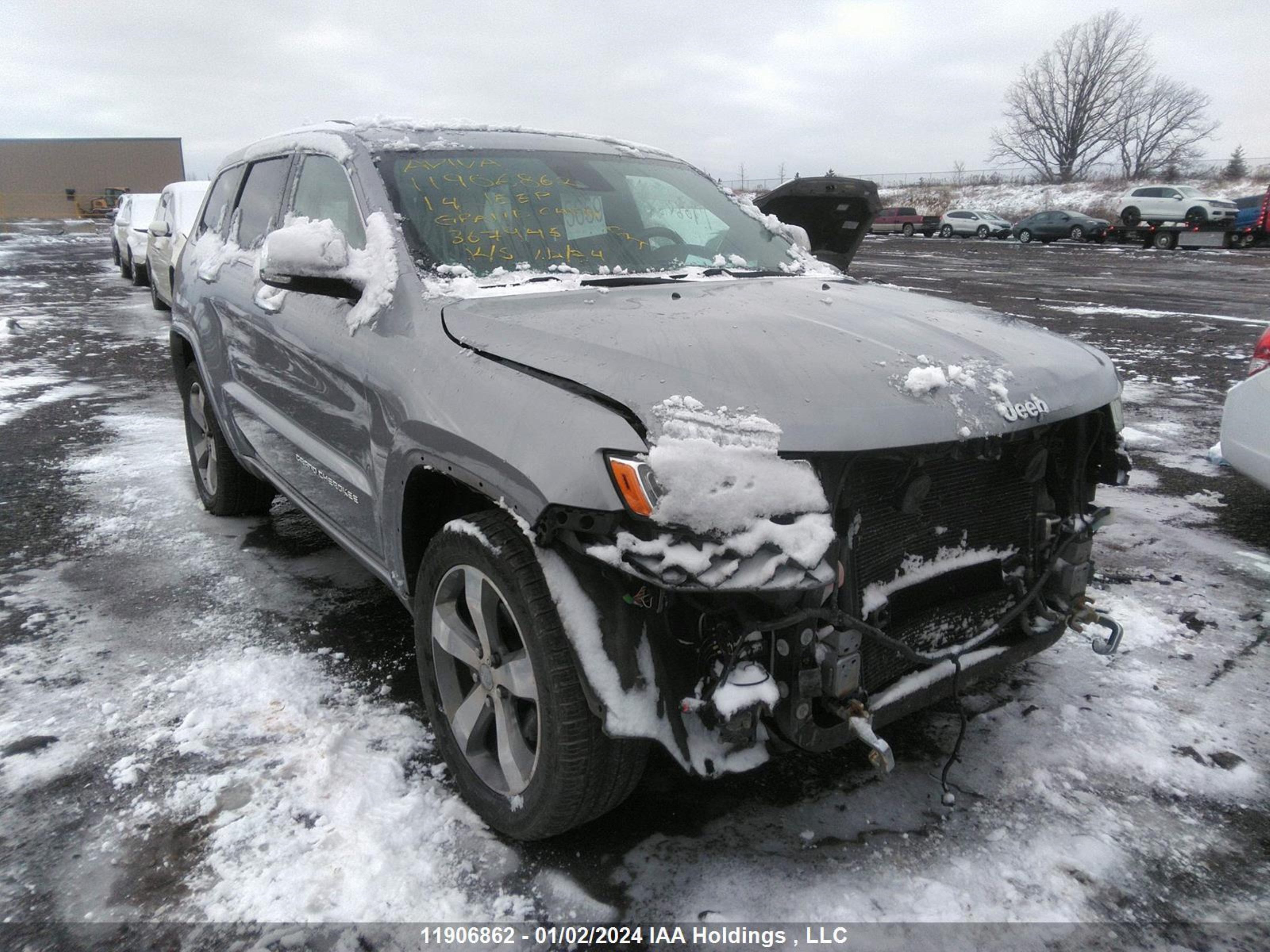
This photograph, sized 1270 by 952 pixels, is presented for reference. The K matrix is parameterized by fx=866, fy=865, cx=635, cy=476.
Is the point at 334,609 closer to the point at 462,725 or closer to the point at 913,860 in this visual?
the point at 462,725

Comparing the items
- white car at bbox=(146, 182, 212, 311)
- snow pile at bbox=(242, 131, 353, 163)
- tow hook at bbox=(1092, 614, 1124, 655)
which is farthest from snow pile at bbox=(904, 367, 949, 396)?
white car at bbox=(146, 182, 212, 311)

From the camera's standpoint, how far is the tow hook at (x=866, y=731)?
6.38ft

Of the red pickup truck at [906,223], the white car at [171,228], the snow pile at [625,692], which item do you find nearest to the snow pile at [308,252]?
the snow pile at [625,692]

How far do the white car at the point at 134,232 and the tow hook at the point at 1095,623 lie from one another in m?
15.0

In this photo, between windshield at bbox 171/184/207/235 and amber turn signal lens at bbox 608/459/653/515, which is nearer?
amber turn signal lens at bbox 608/459/653/515

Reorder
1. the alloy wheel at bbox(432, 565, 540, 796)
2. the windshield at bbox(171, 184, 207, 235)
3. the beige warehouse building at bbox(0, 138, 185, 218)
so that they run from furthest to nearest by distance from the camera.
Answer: the beige warehouse building at bbox(0, 138, 185, 218)
the windshield at bbox(171, 184, 207, 235)
the alloy wheel at bbox(432, 565, 540, 796)

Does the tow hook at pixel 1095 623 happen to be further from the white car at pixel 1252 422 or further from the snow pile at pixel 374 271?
the snow pile at pixel 374 271

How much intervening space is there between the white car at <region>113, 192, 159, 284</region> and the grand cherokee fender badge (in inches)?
588

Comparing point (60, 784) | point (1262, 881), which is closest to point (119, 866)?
point (60, 784)

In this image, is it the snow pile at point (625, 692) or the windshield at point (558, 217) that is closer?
the snow pile at point (625, 692)

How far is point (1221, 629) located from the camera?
3326 millimetres

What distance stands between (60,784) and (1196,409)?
7.38 m

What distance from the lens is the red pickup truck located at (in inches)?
1571

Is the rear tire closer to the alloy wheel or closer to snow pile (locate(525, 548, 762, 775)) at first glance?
the alloy wheel
